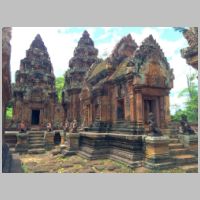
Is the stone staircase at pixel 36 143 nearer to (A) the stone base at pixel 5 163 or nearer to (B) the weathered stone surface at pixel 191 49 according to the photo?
(A) the stone base at pixel 5 163

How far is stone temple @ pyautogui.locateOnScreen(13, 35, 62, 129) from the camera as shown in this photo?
21.7 m

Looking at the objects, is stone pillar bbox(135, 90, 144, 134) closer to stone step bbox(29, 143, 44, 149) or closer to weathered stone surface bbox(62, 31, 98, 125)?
stone step bbox(29, 143, 44, 149)

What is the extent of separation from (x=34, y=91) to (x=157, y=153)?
17076mm

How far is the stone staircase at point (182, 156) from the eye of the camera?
29.5 ft

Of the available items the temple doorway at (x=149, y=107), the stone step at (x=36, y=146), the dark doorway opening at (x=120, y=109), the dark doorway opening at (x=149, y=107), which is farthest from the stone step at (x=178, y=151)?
the stone step at (x=36, y=146)

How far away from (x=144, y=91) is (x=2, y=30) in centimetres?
751

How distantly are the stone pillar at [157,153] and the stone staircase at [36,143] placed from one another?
947cm

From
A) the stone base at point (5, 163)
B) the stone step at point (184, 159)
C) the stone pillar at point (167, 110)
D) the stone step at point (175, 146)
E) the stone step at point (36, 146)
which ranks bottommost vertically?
the stone step at point (36, 146)

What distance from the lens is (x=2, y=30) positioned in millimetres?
5324

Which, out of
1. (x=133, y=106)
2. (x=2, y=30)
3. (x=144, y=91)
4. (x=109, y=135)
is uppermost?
(x=2, y=30)

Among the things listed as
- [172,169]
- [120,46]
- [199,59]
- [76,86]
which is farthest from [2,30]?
[76,86]

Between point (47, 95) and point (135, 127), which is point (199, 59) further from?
point (47, 95)

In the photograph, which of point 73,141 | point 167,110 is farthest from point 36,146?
point 167,110

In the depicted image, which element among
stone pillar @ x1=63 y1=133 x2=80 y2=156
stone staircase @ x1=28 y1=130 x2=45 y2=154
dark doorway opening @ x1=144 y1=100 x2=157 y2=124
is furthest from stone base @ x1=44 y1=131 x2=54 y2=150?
dark doorway opening @ x1=144 y1=100 x2=157 y2=124
